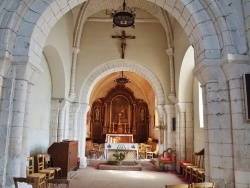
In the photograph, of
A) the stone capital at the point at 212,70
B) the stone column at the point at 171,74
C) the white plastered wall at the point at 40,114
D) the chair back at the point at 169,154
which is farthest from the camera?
the stone column at the point at 171,74

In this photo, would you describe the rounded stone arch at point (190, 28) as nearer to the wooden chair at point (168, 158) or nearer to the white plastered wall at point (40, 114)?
the white plastered wall at point (40, 114)

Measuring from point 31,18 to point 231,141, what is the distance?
12.9 feet

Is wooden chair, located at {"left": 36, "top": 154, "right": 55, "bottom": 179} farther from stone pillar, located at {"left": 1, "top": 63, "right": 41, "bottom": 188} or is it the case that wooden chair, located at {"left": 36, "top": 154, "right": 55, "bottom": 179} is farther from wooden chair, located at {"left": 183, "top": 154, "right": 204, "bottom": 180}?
wooden chair, located at {"left": 183, "top": 154, "right": 204, "bottom": 180}

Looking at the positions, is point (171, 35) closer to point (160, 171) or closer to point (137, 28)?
point (137, 28)

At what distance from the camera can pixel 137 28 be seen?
969cm

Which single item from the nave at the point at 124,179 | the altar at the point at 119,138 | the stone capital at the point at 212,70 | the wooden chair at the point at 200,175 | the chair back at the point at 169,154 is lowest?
the nave at the point at 124,179

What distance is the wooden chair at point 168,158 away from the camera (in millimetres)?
8164

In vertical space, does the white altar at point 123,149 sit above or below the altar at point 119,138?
below

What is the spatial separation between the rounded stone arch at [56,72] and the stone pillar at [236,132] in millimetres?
5132

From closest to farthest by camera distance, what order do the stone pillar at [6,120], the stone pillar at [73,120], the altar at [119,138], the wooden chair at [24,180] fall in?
the wooden chair at [24,180]
the stone pillar at [6,120]
the stone pillar at [73,120]
the altar at [119,138]

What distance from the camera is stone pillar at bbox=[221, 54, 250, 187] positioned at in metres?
3.47

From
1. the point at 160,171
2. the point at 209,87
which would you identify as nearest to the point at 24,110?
the point at 209,87

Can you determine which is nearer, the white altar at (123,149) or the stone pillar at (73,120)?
the stone pillar at (73,120)

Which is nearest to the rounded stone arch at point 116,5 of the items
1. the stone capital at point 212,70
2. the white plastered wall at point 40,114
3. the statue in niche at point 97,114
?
the white plastered wall at point 40,114
